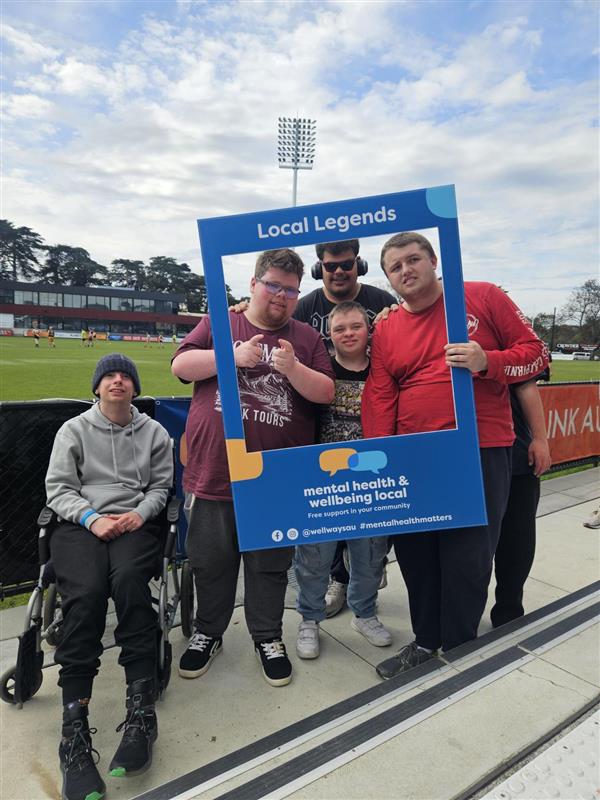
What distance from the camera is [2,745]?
7.32 ft

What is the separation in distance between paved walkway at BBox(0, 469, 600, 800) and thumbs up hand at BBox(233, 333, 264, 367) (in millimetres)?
1479

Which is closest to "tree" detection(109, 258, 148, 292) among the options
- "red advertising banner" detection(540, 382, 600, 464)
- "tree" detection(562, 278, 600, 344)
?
"tree" detection(562, 278, 600, 344)

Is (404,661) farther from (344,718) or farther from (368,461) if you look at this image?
(368,461)

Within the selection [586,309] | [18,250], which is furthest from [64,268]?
[586,309]

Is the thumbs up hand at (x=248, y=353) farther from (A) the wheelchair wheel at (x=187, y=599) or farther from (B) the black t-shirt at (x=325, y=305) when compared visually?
(A) the wheelchair wheel at (x=187, y=599)

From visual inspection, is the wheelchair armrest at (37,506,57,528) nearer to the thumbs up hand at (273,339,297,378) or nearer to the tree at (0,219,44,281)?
the thumbs up hand at (273,339,297,378)

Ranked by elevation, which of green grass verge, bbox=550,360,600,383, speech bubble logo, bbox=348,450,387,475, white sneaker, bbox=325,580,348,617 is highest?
green grass verge, bbox=550,360,600,383

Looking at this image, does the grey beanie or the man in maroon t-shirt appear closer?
the man in maroon t-shirt

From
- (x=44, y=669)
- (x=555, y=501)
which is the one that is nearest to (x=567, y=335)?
(x=555, y=501)

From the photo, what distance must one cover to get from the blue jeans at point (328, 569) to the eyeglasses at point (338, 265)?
1.45 metres

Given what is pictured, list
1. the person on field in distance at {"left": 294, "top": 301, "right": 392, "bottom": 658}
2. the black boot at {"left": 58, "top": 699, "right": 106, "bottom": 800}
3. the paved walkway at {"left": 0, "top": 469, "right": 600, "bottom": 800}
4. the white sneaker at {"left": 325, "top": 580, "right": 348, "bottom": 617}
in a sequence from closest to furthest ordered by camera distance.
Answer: the paved walkway at {"left": 0, "top": 469, "right": 600, "bottom": 800} → the black boot at {"left": 58, "top": 699, "right": 106, "bottom": 800} → the person on field in distance at {"left": 294, "top": 301, "right": 392, "bottom": 658} → the white sneaker at {"left": 325, "top": 580, "right": 348, "bottom": 617}

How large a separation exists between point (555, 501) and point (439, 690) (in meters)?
4.44

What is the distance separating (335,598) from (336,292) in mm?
1989

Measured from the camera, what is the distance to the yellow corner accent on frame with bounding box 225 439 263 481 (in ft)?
7.50
